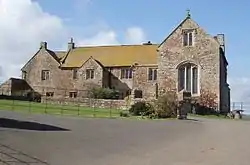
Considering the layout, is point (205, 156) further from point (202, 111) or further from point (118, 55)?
point (118, 55)

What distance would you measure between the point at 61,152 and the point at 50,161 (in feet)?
5.77

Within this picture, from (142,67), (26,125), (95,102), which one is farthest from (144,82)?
(26,125)

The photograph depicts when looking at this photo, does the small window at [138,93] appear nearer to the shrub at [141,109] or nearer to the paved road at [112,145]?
the shrub at [141,109]

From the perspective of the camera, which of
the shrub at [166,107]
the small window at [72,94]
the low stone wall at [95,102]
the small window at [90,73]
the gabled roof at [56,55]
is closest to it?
the shrub at [166,107]

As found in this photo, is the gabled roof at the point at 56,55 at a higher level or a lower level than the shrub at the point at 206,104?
higher

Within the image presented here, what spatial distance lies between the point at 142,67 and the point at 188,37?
8715mm

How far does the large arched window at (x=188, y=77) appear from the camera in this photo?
59.2 meters

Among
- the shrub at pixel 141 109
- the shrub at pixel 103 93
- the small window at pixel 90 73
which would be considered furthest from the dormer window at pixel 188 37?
the shrub at pixel 141 109

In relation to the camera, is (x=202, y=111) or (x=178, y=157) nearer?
(x=178, y=157)

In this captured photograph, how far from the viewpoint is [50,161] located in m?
16.5

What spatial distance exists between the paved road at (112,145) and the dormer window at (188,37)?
3215cm

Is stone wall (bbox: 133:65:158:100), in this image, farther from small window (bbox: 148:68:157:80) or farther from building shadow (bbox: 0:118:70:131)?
building shadow (bbox: 0:118:70:131)

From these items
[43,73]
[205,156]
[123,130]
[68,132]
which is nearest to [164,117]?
[123,130]

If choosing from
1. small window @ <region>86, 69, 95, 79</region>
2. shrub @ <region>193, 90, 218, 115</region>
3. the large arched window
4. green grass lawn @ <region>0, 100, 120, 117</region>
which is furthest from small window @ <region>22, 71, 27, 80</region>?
shrub @ <region>193, 90, 218, 115</region>
